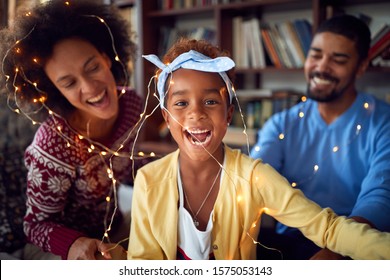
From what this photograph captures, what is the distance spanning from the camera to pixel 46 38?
2.79ft

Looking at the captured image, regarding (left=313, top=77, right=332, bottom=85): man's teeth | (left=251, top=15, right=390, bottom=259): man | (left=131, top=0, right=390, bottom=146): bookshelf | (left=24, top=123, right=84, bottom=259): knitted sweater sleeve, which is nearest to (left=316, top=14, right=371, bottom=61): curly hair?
(left=251, top=15, right=390, bottom=259): man

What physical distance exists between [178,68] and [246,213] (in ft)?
1.01

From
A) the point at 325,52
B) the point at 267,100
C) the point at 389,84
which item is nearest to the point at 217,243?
the point at 325,52

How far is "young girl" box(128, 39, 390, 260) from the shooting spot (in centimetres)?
71

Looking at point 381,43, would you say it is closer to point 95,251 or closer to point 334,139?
point 334,139

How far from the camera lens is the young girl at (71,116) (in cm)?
85

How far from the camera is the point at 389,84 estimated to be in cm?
166

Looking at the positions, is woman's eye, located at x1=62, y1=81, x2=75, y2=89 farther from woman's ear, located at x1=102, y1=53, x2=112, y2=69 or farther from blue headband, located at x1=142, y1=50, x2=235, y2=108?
blue headband, located at x1=142, y1=50, x2=235, y2=108

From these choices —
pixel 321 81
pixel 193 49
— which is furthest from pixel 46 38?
pixel 321 81

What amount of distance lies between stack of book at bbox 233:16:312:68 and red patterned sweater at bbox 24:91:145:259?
851mm

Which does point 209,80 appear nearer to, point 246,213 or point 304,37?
point 246,213

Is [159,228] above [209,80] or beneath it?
beneath
